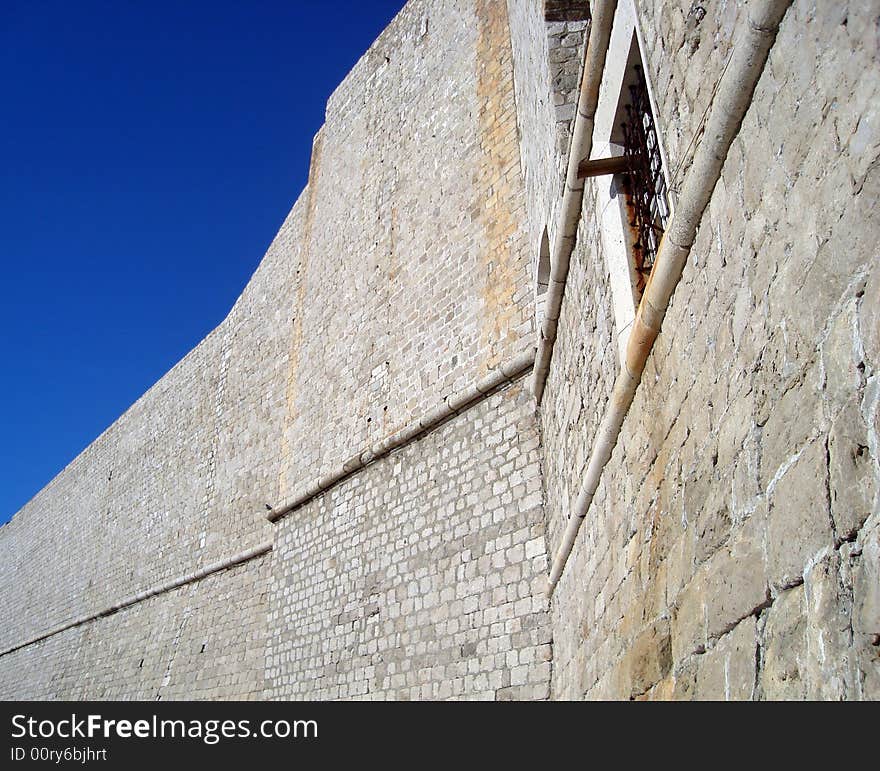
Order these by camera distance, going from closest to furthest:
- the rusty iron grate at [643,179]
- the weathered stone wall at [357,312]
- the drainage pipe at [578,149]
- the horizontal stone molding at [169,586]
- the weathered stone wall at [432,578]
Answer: the rusty iron grate at [643,179] < the drainage pipe at [578,149] < the weathered stone wall at [432,578] < the weathered stone wall at [357,312] < the horizontal stone molding at [169,586]

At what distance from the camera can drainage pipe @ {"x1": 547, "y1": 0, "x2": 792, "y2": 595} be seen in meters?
1.56

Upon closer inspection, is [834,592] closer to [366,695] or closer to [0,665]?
[366,695]

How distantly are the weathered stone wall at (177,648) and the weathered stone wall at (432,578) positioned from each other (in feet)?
3.93

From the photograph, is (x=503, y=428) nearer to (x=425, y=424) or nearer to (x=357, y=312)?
(x=425, y=424)

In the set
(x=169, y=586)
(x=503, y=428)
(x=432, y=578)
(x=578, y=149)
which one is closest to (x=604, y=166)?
(x=578, y=149)

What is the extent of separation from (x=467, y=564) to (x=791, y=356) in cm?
484

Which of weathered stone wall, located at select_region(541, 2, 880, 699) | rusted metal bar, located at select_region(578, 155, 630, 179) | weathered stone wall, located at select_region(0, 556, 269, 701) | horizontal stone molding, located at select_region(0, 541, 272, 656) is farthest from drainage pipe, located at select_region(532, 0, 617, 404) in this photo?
horizontal stone molding, located at select_region(0, 541, 272, 656)

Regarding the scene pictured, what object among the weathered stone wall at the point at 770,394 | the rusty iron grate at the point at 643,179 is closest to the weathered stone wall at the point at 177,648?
the rusty iron grate at the point at 643,179

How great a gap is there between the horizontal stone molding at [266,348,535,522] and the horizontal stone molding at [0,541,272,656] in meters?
1.20

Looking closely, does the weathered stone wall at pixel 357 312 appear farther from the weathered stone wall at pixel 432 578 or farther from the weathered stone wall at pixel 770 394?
the weathered stone wall at pixel 770 394

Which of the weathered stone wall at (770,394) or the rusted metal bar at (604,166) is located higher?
the rusted metal bar at (604,166)

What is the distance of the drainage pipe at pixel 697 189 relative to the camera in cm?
156

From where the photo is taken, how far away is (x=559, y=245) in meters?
3.84
